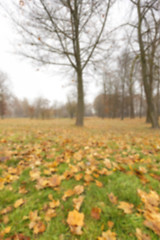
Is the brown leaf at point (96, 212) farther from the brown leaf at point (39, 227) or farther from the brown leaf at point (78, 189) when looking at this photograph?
the brown leaf at point (39, 227)

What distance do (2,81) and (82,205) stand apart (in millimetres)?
37127

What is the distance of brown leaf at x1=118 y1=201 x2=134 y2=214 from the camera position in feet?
4.14

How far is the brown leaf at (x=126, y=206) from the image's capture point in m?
1.26

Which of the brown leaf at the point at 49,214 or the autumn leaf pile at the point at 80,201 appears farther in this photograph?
the brown leaf at the point at 49,214

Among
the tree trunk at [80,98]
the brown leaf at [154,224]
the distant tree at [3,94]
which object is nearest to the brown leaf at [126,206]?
the brown leaf at [154,224]

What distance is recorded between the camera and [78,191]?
1.59 m

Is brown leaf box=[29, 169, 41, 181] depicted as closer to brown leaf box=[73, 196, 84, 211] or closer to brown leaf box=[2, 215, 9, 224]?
brown leaf box=[2, 215, 9, 224]

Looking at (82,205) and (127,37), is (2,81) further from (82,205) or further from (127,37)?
(82,205)

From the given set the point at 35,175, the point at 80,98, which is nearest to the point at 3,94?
the point at 80,98

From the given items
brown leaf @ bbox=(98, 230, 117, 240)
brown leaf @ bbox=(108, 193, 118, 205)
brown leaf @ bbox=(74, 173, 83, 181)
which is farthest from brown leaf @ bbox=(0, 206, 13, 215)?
brown leaf @ bbox=(108, 193, 118, 205)

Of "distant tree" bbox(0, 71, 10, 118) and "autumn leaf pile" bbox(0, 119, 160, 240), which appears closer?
"autumn leaf pile" bbox(0, 119, 160, 240)

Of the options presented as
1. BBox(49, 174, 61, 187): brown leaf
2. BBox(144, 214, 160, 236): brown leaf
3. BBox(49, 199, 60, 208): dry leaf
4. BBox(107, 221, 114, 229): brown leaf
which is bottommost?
BBox(107, 221, 114, 229): brown leaf

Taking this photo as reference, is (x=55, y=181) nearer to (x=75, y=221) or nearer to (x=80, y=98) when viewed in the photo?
(x=75, y=221)

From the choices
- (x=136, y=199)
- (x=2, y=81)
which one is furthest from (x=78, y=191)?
(x=2, y=81)
